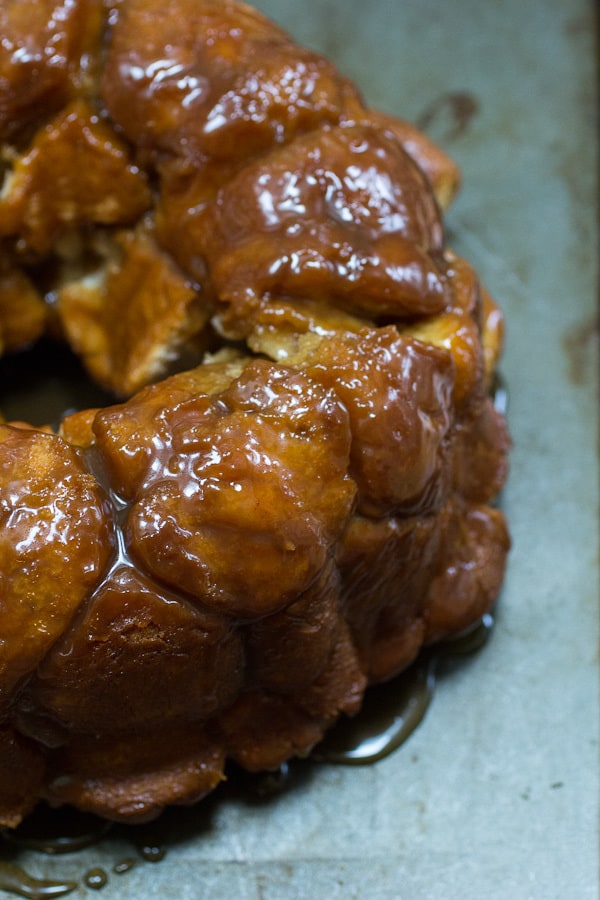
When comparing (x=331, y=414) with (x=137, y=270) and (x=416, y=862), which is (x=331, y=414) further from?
(x=416, y=862)

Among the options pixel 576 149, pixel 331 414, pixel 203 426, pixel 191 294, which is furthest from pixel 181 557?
pixel 576 149

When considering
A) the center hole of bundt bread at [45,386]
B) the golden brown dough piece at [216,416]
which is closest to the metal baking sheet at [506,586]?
the golden brown dough piece at [216,416]

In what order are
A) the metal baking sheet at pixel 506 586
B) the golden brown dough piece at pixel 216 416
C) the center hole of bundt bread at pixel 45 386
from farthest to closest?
the center hole of bundt bread at pixel 45 386 < the metal baking sheet at pixel 506 586 < the golden brown dough piece at pixel 216 416

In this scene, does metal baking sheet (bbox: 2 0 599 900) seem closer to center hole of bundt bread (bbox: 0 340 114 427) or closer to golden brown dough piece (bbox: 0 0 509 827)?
golden brown dough piece (bbox: 0 0 509 827)

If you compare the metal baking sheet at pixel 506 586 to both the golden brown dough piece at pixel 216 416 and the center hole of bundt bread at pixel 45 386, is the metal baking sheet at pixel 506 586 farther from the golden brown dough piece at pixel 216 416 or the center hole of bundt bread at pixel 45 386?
the center hole of bundt bread at pixel 45 386

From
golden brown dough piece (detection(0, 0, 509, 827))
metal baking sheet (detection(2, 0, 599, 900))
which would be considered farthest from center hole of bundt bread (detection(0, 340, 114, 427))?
metal baking sheet (detection(2, 0, 599, 900))

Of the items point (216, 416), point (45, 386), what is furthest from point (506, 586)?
point (45, 386)

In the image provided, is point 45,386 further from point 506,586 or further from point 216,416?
point 506,586
